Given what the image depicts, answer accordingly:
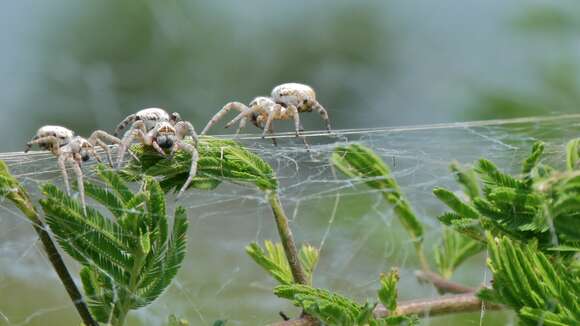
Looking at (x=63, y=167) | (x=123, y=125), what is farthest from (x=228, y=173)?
(x=123, y=125)

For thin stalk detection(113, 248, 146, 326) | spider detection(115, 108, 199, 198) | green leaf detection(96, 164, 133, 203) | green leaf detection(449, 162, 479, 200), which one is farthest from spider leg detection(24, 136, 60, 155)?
green leaf detection(449, 162, 479, 200)

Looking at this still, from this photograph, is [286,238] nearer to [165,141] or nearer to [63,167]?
[165,141]

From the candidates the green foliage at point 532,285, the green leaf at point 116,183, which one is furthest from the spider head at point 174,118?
the green foliage at point 532,285

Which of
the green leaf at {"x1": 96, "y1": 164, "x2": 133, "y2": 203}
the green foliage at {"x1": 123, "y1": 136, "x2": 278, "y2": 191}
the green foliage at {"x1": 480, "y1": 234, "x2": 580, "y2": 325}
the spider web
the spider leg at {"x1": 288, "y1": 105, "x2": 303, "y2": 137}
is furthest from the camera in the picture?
the spider leg at {"x1": 288, "y1": 105, "x2": 303, "y2": 137}

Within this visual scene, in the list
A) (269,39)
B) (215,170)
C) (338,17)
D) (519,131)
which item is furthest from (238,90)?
(215,170)

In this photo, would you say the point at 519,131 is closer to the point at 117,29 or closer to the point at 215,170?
the point at 215,170

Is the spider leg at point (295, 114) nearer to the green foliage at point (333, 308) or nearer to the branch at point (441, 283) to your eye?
the branch at point (441, 283)

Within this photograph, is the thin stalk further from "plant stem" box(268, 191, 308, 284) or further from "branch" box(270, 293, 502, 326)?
"branch" box(270, 293, 502, 326)
